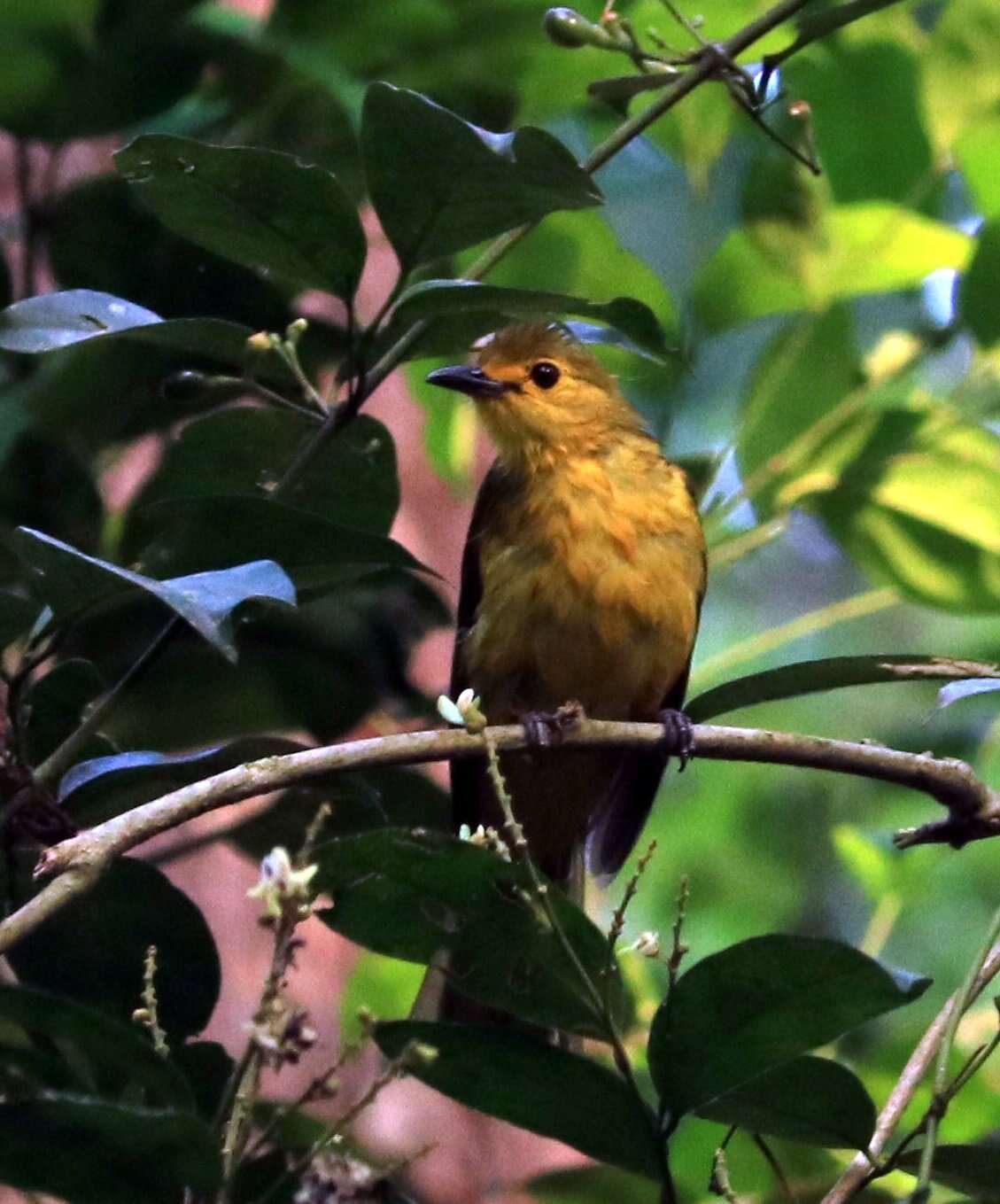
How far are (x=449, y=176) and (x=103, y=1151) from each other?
1.07 metres

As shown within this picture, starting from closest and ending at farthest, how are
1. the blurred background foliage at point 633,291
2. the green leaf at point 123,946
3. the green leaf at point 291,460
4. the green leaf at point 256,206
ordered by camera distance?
the green leaf at point 256,206 → the green leaf at point 123,946 → the green leaf at point 291,460 → the blurred background foliage at point 633,291

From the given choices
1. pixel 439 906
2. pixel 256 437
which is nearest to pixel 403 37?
pixel 256 437

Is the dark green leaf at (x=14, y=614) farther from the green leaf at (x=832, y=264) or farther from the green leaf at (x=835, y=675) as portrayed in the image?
the green leaf at (x=832, y=264)

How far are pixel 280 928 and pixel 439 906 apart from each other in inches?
10.3

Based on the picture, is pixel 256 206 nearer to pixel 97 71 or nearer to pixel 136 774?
pixel 136 774

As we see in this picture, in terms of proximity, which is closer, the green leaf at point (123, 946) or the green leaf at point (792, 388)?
the green leaf at point (123, 946)

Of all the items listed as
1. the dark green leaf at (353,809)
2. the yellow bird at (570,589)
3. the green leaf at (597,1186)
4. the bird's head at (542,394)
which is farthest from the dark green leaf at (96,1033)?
the bird's head at (542,394)

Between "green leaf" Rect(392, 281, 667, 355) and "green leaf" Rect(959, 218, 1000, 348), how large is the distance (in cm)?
102

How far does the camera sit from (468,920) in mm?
1679

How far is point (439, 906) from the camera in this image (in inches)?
66.0

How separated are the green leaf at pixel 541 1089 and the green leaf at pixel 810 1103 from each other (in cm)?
9

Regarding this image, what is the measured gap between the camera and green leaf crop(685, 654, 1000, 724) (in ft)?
6.48

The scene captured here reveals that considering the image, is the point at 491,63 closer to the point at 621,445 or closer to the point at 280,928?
the point at 621,445

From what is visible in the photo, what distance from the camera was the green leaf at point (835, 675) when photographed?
1.98 meters
